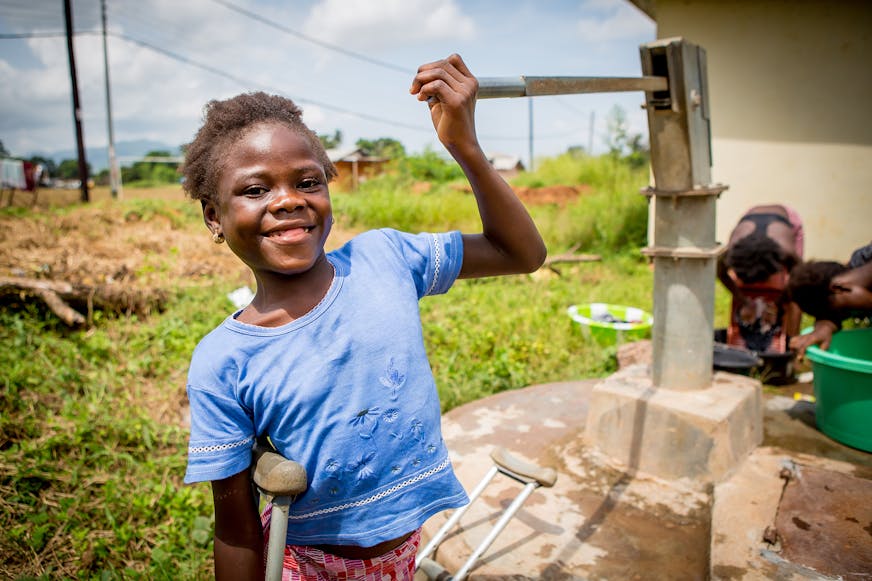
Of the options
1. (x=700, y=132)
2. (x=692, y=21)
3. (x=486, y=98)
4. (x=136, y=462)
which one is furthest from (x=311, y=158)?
(x=692, y=21)

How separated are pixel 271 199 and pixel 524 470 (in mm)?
1228

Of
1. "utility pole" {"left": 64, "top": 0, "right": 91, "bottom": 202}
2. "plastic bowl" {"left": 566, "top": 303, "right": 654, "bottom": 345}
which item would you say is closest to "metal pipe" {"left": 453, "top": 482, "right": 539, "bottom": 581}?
"plastic bowl" {"left": 566, "top": 303, "right": 654, "bottom": 345}

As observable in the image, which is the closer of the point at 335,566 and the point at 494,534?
the point at 335,566

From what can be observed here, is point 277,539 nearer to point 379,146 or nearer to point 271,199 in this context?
point 271,199

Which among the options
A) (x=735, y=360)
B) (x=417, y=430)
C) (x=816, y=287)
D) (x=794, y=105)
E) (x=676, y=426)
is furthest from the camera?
(x=794, y=105)

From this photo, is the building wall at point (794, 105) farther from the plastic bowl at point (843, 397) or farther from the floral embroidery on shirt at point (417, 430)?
the floral embroidery on shirt at point (417, 430)

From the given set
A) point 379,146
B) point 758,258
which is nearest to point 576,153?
point 379,146

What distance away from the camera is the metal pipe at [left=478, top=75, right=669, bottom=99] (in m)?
1.33

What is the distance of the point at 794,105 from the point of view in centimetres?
610

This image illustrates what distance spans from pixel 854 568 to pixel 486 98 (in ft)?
5.75

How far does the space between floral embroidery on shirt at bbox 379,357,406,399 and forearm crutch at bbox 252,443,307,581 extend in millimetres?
231

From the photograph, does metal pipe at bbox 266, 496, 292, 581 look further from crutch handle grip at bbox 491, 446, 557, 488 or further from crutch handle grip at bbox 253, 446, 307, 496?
crutch handle grip at bbox 491, 446, 557, 488

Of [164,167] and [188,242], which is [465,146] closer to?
[188,242]

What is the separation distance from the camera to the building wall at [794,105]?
5.81 metres
